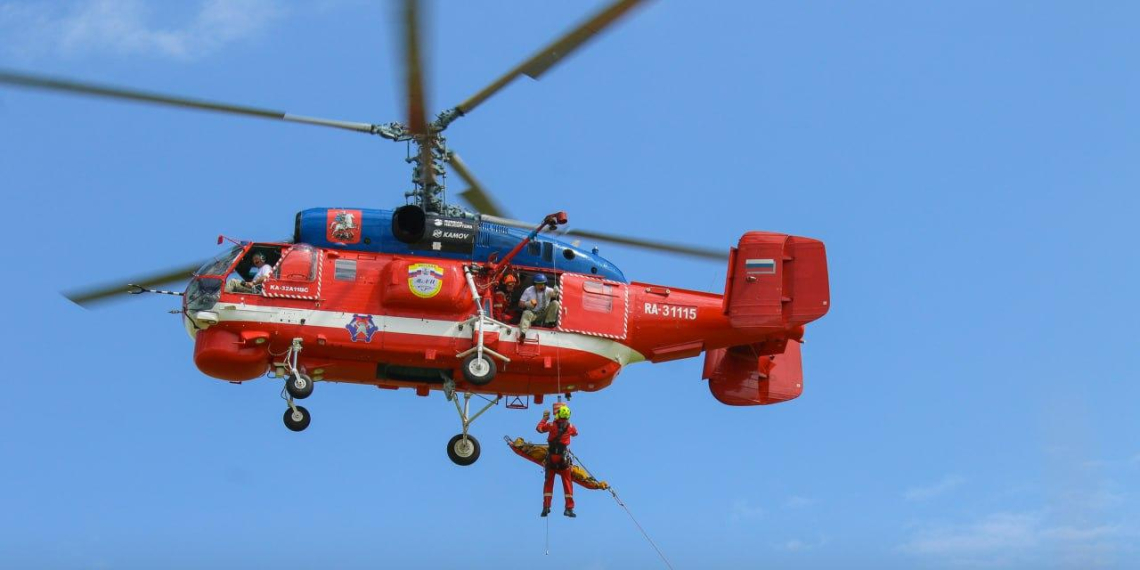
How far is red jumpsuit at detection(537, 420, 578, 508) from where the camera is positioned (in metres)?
22.8

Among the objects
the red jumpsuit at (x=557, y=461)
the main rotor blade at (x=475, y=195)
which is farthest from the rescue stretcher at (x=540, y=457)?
the main rotor blade at (x=475, y=195)

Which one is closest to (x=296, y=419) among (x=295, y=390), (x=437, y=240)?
(x=295, y=390)

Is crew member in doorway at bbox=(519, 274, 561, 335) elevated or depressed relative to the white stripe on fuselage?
elevated

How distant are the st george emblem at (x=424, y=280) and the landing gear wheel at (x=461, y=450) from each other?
2.34m

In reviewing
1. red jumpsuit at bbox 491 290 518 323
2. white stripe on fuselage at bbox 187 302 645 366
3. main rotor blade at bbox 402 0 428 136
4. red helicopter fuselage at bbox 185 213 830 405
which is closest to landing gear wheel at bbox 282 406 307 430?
red helicopter fuselage at bbox 185 213 830 405

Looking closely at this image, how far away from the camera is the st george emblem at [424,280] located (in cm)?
2222

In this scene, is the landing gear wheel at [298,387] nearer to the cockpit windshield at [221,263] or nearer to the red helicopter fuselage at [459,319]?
the red helicopter fuselage at [459,319]

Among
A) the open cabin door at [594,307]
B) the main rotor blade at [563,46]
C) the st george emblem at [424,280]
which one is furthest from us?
the open cabin door at [594,307]

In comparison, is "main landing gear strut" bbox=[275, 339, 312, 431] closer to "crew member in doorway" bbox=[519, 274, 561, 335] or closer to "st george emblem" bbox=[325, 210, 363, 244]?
"st george emblem" bbox=[325, 210, 363, 244]

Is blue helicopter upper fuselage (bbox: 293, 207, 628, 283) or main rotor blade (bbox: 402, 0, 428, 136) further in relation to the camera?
blue helicopter upper fuselage (bbox: 293, 207, 628, 283)

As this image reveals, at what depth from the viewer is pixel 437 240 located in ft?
74.6

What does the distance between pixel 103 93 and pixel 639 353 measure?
8817 mm

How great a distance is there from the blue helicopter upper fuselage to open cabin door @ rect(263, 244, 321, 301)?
18.3 inches

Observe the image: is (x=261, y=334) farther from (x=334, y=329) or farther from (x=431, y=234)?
(x=431, y=234)
